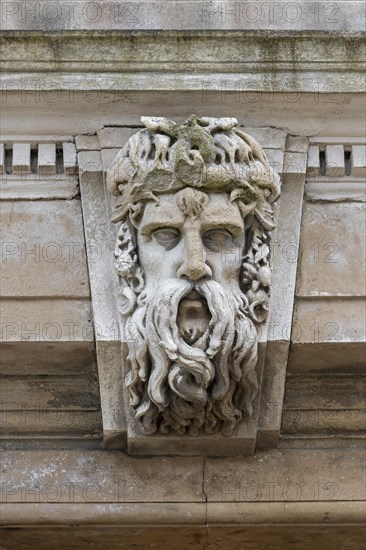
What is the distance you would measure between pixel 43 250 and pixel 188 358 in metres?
0.60

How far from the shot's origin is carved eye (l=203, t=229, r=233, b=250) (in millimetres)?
4438

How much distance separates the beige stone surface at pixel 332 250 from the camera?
15.1ft

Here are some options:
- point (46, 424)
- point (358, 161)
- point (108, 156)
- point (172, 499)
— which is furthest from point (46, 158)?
point (172, 499)

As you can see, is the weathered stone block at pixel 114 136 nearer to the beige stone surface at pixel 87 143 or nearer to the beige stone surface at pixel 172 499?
the beige stone surface at pixel 87 143

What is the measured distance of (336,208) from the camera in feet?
15.4

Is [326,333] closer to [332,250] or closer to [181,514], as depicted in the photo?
[332,250]

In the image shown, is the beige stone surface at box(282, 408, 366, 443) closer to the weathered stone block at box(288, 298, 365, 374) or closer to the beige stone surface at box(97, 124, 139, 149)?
the weathered stone block at box(288, 298, 365, 374)

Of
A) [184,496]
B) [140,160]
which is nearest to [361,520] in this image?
[184,496]

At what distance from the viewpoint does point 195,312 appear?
4.36 m

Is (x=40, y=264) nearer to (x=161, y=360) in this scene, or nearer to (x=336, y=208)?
(x=161, y=360)

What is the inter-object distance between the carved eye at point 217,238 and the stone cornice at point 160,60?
46cm

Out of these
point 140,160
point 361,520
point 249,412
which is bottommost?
point 361,520

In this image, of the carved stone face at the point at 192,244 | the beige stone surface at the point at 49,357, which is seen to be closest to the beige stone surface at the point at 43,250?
the beige stone surface at the point at 49,357

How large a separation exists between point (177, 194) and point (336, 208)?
0.54 m
